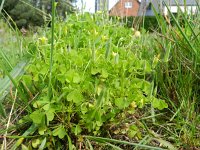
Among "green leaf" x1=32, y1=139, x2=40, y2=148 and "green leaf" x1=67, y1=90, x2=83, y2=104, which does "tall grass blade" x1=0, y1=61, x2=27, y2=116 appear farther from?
"green leaf" x1=67, y1=90, x2=83, y2=104

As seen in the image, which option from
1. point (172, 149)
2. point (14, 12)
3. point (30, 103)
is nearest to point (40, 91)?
point (30, 103)

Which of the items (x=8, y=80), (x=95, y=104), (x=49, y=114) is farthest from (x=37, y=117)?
(x=8, y=80)

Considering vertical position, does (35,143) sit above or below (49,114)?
below

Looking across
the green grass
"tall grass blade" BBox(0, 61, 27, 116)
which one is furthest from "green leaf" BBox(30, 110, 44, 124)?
"tall grass blade" BBox(0, 61, 27, 116)

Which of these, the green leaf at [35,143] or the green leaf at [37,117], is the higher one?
the green leaf at [37,117]

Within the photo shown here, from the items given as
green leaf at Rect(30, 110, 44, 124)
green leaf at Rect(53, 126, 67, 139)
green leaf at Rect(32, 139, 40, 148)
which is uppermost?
green leaf at Rect(30, 110, 44, 124)

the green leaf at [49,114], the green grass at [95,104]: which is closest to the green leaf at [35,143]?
the green grass at [95,104]

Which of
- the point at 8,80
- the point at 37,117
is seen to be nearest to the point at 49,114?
the point at 37,117

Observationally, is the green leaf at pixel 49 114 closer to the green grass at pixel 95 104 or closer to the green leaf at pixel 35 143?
the green grass at pixel 95 104

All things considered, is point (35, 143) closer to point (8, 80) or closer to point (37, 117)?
point (37, 117)

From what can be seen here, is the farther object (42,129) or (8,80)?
(8,80)

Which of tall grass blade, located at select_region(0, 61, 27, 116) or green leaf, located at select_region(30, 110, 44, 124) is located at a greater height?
tall grass blade, located at select_region(0, 61, 27, 116)

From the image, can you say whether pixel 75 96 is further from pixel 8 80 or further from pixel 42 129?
pixel 8 80
